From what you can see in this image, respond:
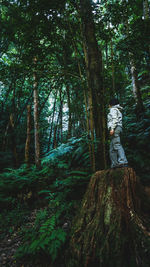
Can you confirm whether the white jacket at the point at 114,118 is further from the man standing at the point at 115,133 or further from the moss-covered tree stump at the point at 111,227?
the moss-covered tree stump at the point at 111,227

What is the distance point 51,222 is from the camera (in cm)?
268

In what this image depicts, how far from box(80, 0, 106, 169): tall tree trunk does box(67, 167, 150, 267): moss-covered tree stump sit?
3.28 feet

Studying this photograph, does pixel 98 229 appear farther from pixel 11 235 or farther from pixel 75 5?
pixel 75 5

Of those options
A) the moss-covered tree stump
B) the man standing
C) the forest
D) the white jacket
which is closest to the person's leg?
the man standing

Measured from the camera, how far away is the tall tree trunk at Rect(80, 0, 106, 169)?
135 inches

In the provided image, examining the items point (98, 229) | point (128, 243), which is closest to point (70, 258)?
point (98, 229)

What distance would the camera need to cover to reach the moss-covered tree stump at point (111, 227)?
5.75 feet

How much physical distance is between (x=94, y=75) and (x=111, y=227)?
3.63 m

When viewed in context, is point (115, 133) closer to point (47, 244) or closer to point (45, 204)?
point (47, 244)

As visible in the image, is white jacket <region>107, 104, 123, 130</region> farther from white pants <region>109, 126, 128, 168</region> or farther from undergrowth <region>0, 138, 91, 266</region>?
undergrowth <region>0, 138, 91, 266</region>

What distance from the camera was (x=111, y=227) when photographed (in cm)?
195

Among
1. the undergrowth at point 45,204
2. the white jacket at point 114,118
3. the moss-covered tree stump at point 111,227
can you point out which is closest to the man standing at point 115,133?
the white jacket at point 114,118

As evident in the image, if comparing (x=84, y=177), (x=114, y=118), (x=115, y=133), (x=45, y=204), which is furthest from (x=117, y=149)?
(x=45, y=204)

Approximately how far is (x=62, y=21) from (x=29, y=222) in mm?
5101
